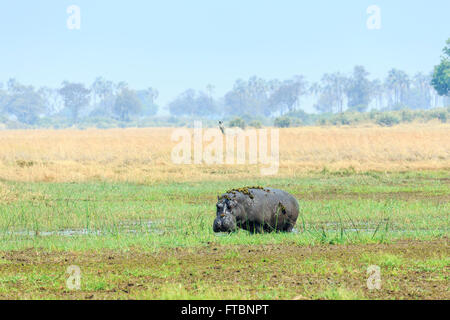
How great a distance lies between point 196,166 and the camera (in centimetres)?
3300

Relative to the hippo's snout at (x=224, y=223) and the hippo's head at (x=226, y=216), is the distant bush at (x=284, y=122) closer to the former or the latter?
the hippo's head at (x=226, y=216)

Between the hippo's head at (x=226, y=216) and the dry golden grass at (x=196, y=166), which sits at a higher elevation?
the hippo's head at (x=226, y=216)

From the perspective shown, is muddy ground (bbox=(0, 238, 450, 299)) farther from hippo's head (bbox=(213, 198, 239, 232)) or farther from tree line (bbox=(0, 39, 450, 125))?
tree line (bbox=(0, 39, 450, 125))

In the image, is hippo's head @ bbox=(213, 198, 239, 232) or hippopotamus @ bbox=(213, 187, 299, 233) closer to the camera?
hippo's head @ bbox=(213, 198, 239, 232)

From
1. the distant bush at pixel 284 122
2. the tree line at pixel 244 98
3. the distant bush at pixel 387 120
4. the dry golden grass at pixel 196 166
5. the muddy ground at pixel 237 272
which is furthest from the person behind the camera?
the tree line at pixel 244 98

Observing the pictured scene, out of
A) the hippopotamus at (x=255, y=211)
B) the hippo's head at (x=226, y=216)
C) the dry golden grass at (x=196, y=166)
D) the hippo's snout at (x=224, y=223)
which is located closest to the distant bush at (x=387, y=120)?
Result: the dry golden grass at (x=196, y=166)

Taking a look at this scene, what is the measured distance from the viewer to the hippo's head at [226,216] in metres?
12.4

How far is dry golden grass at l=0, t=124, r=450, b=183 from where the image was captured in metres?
28.8

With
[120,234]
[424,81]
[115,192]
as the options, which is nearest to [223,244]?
[120,234]

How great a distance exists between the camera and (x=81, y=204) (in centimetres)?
1919

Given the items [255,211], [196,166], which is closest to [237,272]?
[255,211]

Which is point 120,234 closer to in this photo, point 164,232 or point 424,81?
point 164,232

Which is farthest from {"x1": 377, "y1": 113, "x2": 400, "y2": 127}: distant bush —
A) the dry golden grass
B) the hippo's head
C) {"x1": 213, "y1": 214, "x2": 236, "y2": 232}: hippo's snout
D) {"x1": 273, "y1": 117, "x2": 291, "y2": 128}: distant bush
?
{"x1": 213, "y1": 214, "x2": 236, "y2": 232}: hippo's snout
